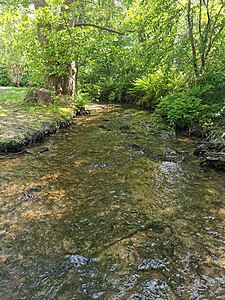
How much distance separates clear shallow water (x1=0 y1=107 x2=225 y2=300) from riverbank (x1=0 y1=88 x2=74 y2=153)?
0.64 m

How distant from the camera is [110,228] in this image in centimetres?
317

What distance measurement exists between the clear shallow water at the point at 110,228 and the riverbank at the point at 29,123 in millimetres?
639

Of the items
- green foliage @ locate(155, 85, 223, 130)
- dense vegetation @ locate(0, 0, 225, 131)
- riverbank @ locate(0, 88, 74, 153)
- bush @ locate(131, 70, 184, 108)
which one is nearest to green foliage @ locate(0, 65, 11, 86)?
dense vegetation @ locate(0, 0, 225, 131)

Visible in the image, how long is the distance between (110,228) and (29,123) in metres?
4.90

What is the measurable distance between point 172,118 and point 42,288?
6675mm

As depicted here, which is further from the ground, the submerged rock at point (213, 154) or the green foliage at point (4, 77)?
the green foliage at point (4, 77)

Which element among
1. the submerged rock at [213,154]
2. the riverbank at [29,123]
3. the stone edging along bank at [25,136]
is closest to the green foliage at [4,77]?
the riverbank at [29,123]

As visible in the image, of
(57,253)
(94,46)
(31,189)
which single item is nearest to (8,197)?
(31,189)

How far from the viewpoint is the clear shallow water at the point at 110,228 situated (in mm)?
2332

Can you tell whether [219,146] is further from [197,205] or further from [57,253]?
[57,253]

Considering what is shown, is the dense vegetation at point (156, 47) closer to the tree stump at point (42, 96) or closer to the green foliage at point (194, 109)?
the green foliage at point (194, 109)

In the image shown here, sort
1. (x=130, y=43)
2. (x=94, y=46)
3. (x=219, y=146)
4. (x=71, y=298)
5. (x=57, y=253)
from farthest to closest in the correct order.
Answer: (x=130, y=43) < (x=94, y=46) < (x=219, y=146) < (x=57, y=253) < (x=71, y=298)

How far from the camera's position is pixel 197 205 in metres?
3.75

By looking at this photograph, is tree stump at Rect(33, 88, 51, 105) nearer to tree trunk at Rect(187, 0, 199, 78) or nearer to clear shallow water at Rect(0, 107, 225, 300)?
Result: clear shallow water at Rect(0, 107, 225, 300)
